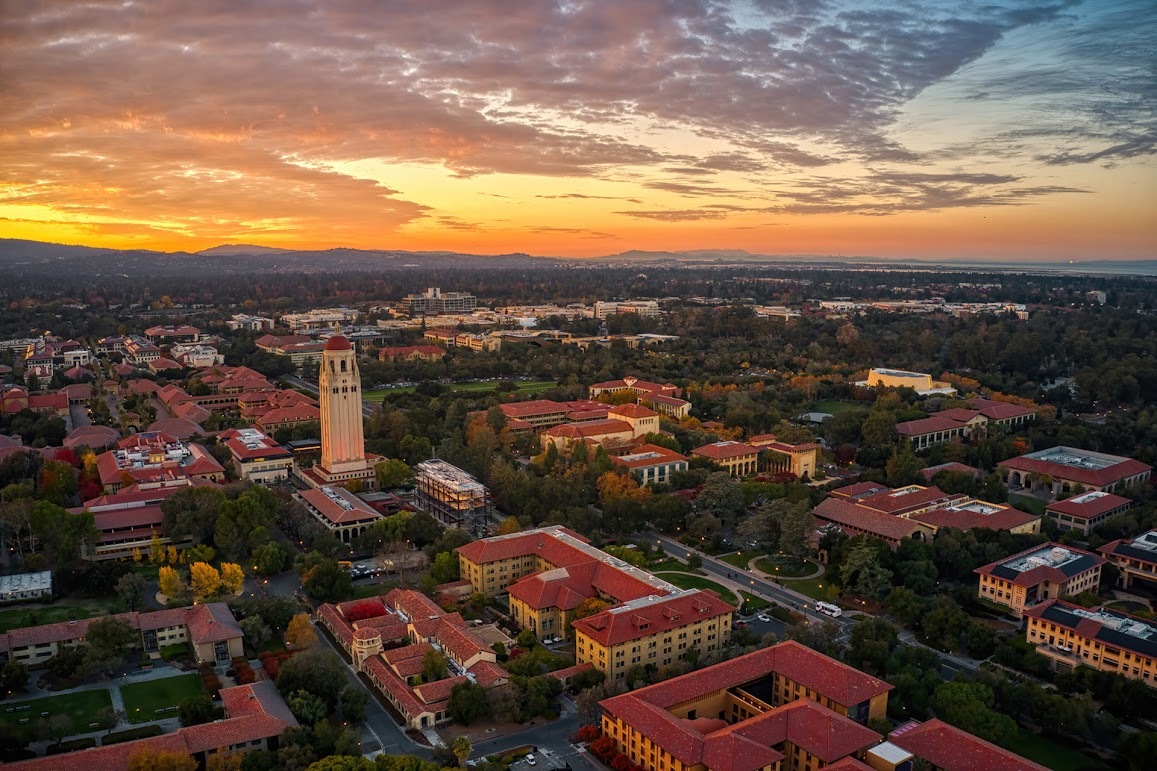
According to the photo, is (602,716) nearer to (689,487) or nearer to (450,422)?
(689,487)

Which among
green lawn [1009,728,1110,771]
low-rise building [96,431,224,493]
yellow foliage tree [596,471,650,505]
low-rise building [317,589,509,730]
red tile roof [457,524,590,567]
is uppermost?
low-rise building [96,431,224,493]

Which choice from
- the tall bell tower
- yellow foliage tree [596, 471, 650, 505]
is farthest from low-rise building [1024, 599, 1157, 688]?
the tall bell tower

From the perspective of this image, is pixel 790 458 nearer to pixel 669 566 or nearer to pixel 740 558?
pixel 740 558

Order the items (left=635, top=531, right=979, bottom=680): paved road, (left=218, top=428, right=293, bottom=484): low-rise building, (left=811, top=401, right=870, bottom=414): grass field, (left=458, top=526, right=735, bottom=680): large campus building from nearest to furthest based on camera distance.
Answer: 1. (left=458, top=526, right=735, bottom=680): large campus building
2. (left=635, top=531, right=979, bottom=680): paved road
3. (left=218, top=428, right=293, bottom=484): low-rise building
4. (left=811, top=401, right=870, bottom=414): grass field

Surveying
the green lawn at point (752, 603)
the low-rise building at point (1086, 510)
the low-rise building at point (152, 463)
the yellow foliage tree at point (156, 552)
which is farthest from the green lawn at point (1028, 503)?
the low-rise building at point (152, 463)

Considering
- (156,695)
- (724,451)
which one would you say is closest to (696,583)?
(724,451)

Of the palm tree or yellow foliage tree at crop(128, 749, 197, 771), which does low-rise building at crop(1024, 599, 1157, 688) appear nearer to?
the palm tree

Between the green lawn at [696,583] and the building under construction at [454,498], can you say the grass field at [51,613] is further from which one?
the green lawn at [696,583]

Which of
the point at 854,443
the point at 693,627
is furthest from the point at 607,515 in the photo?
the point at 854,443
